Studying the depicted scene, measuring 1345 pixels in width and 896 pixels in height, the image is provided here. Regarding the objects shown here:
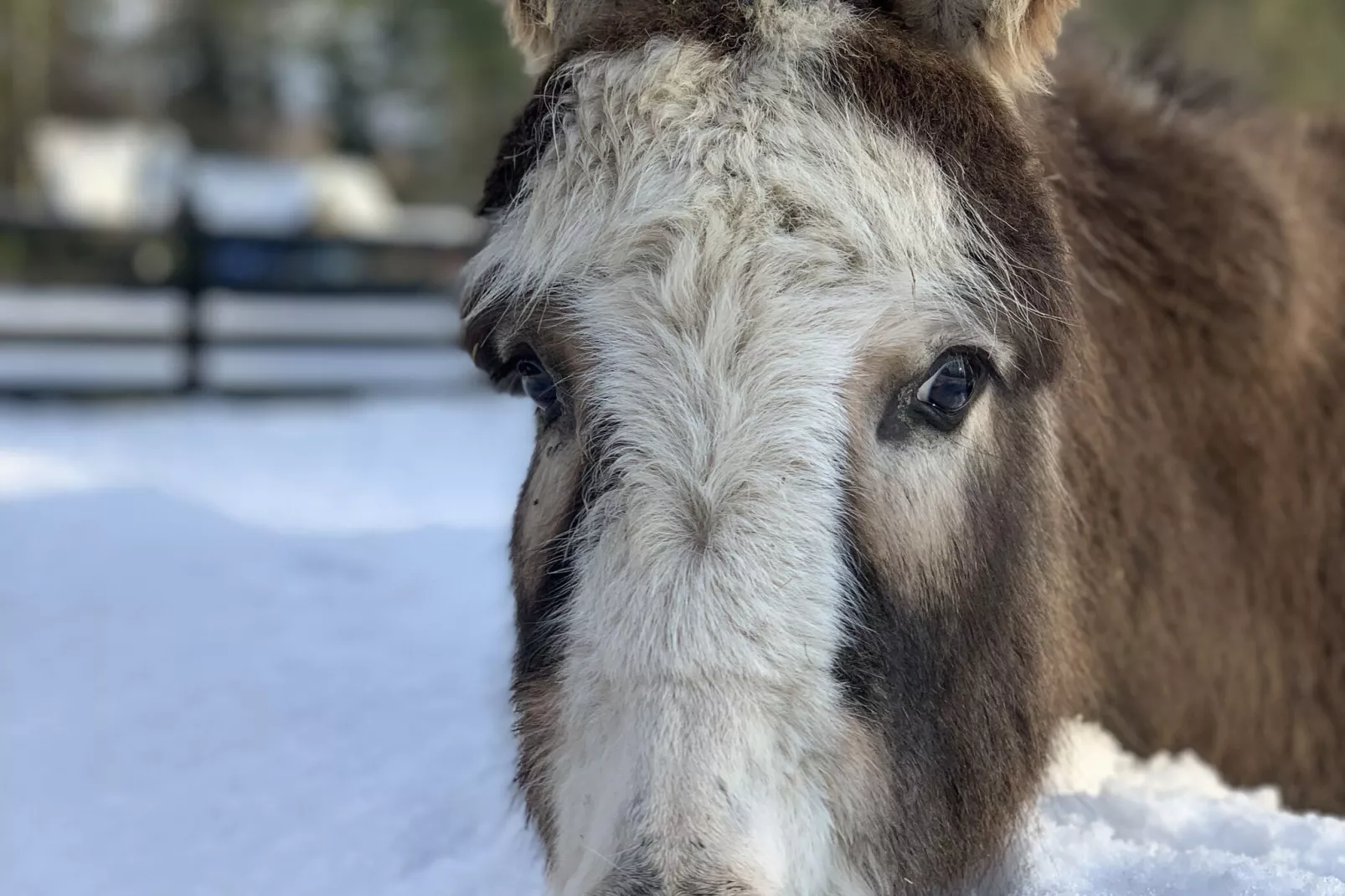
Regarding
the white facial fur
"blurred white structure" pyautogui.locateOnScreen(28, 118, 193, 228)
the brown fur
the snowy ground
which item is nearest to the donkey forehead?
the white facial fur

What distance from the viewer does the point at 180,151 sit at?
4272 cm

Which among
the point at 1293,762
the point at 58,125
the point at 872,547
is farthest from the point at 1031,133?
the point at 58,125

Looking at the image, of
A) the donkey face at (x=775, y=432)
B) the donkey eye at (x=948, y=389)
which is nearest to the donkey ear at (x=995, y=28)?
the donkey face at (x=775, y=432)

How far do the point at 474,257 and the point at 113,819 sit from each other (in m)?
1.90

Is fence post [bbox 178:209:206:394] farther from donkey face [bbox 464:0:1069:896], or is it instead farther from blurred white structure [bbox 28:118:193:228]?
blurred white structure [bbox 28:118:193:228]

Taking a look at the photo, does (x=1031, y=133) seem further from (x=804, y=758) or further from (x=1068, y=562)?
(x=804, y=758)

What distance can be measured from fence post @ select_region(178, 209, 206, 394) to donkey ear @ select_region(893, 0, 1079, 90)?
10295 mm

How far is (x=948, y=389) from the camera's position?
2.00 meters

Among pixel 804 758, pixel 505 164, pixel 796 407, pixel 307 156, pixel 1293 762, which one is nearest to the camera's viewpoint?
pixel 804 758

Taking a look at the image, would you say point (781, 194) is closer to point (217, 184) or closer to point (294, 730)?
point (294, 730)

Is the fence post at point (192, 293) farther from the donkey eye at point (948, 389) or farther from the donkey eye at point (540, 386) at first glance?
the donkey eye at point (948, 389)

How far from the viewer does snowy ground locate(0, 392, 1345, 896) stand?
8.59ft

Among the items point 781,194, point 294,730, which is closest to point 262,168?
point 294,730

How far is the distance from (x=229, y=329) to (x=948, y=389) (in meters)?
11.4
